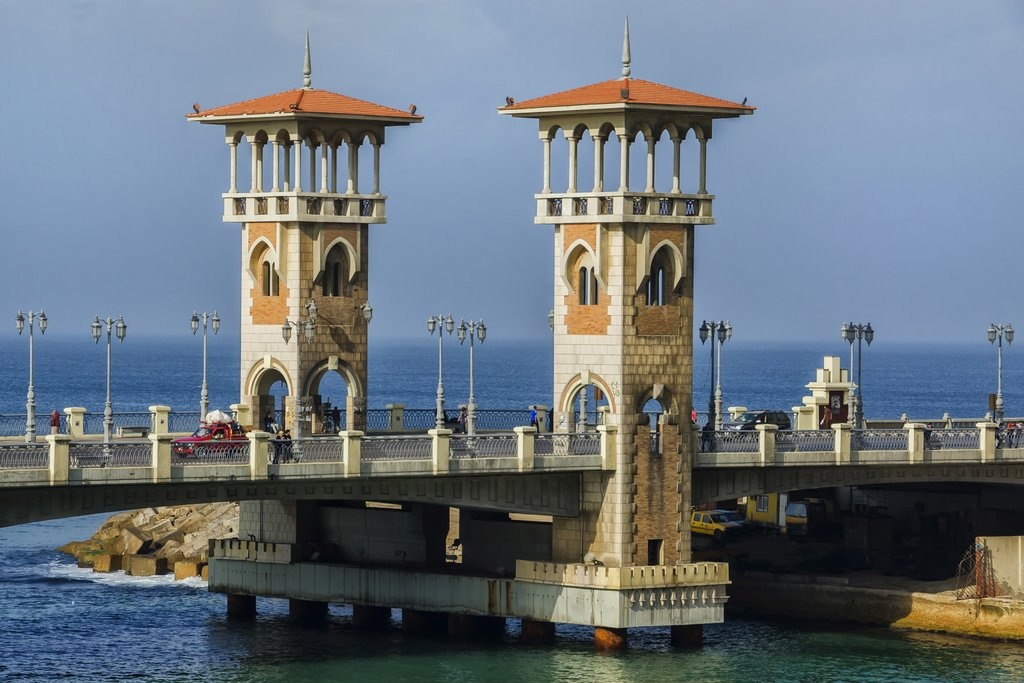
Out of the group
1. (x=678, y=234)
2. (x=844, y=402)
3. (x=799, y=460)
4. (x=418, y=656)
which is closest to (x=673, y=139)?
(x=678, y=234)

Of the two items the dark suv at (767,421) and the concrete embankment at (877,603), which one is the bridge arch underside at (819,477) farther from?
the dark suv at (767,421)

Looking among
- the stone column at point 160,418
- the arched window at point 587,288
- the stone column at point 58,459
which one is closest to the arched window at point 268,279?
the stone column at point 160,418

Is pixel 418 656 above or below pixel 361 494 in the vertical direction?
below

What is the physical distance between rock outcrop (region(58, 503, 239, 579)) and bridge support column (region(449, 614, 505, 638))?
17.1m

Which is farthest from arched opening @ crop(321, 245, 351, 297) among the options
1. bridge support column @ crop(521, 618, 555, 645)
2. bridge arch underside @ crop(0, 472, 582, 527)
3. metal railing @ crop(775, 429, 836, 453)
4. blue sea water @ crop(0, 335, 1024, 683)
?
metal railing @ crop(775, 429, 836, 453)

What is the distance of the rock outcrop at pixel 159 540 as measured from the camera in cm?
9444

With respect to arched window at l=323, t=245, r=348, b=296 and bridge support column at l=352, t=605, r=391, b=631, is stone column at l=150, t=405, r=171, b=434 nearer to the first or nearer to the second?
arched window at l=323, t=245, r=348, b=296

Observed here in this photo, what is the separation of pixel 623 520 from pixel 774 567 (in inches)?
593

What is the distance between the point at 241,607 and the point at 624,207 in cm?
1935

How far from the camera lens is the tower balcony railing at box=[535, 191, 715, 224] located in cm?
7462

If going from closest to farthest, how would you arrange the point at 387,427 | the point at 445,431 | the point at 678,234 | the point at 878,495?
1. the point at 445,431
2. the point at 678,234
3. the point at 387,427
4. the point at 878,495

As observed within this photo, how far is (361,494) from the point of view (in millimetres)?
70375

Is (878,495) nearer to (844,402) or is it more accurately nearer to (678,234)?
(844,402)

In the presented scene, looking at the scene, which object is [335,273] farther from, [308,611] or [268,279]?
[308,611]
